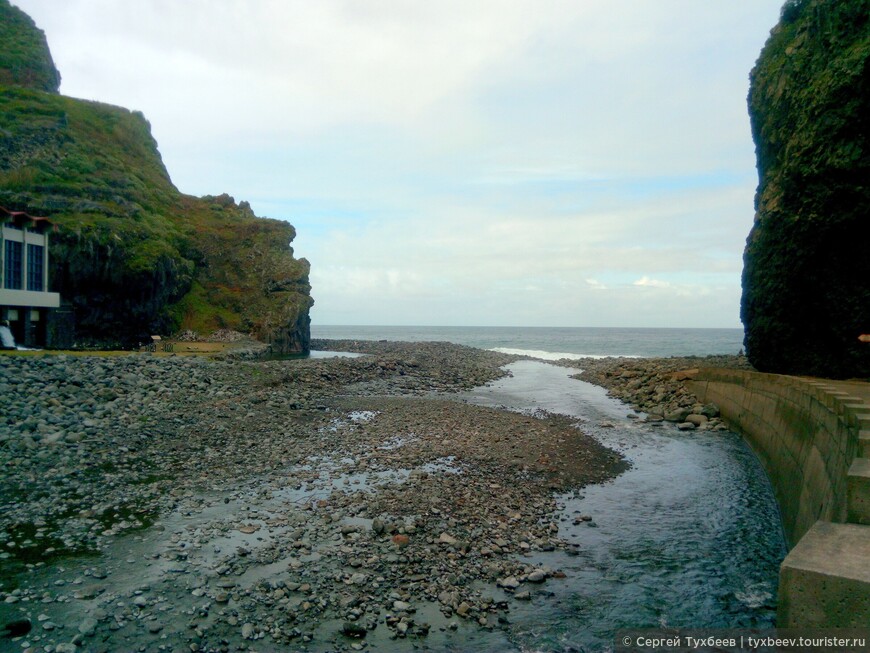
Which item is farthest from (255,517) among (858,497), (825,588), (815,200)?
(815,200)

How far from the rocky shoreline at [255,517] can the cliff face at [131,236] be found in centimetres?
3846

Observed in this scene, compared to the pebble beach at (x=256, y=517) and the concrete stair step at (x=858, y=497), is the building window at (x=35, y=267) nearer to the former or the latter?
the pebble beach at (x=256, y=517)

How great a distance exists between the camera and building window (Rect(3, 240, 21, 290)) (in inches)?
1658

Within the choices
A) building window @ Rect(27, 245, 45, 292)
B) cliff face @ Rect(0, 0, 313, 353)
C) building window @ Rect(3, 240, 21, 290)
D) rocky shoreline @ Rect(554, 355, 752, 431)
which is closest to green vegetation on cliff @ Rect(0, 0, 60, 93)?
cliff face @ Rect(0, 0, 313, 353)

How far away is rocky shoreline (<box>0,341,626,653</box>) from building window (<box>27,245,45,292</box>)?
2435 centimetres

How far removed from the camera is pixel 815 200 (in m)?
25.5

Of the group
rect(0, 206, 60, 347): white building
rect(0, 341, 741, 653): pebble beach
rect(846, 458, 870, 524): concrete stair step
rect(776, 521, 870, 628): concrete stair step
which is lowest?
rect(0, 341, 741, 653): pebble beach

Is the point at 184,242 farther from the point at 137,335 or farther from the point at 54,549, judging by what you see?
the point at 54,549

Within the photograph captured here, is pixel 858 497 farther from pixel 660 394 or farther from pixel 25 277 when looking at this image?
pixel 25 277

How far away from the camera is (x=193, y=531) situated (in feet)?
37.7

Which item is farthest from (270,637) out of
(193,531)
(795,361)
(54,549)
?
(795,361)

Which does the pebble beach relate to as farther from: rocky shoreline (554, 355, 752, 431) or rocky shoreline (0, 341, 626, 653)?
rocky shoreline (554, 355, 752, 431)

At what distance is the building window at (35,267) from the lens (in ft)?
146

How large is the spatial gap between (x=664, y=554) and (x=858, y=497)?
5.29 meters
